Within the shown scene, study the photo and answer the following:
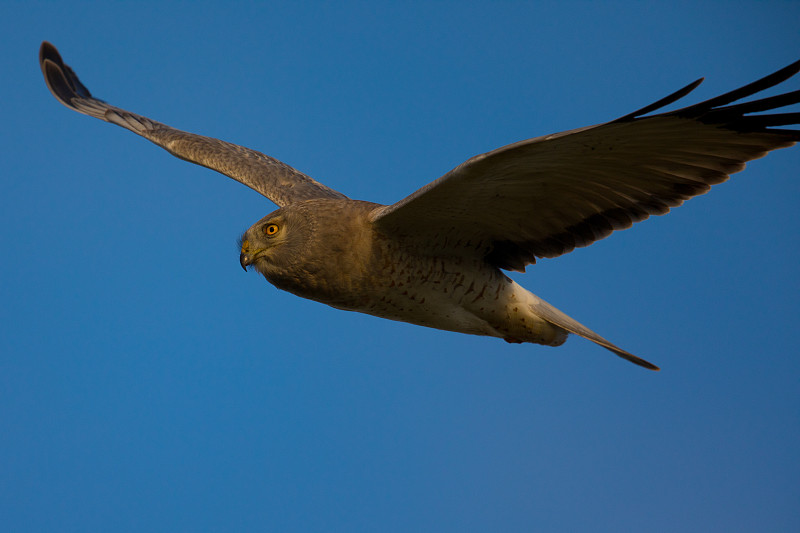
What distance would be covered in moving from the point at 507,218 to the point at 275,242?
110 centimetres

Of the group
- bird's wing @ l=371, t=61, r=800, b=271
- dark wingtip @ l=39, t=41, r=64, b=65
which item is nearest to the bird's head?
bird's wing @ l=371, t=61, r=800, b=271

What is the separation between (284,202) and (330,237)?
123 cm

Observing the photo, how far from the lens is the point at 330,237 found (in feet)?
11.0

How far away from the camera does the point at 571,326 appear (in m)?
3.77

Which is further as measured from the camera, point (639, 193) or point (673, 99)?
point (639, 193)

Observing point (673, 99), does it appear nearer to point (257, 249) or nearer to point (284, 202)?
point (257, 249)

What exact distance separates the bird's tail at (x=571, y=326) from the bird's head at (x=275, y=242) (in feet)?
4.19

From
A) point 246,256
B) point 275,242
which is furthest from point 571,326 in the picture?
point 246,256

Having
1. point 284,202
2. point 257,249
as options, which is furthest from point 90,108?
point 257,249

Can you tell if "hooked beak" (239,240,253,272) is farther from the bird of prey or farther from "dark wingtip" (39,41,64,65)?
"dark wingtip" (39,41,64,65)

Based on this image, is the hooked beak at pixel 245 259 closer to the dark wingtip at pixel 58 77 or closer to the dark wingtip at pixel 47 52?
the dark wingtip at pixel 58 77

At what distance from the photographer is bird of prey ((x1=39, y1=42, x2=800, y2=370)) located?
2754 millimetres

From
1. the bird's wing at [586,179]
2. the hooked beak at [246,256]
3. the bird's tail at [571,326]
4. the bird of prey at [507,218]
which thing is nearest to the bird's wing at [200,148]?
the hooked beak at [246,256]

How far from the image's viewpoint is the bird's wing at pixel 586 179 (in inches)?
106
